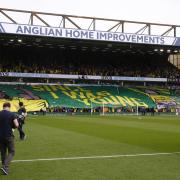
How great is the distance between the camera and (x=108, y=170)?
1203 centimetres

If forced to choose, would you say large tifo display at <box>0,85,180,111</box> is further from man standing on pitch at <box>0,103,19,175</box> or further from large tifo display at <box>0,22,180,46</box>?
man standing on pitch at <box>0,103,19,175</box>

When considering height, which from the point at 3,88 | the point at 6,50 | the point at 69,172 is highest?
the point at 6,50

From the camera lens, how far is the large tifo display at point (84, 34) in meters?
52.8

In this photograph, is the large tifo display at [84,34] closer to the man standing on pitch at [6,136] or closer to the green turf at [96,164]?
the green turf at [96,164]

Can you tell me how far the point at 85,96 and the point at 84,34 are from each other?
12.8 m

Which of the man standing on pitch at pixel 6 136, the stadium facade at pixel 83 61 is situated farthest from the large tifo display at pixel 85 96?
the man standing on pitch at pixel 6 136

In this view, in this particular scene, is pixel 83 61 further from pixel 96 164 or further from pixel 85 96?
pixel 96 164

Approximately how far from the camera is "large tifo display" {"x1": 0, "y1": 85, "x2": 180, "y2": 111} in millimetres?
60906

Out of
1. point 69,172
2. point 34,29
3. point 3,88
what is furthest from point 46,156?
point 3,88

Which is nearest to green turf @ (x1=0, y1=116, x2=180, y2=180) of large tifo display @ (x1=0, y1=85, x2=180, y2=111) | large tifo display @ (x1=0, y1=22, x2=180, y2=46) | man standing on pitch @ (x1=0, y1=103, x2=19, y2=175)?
man standing on pitch @ (x1=0, y1=103, x2=19, y2=175)

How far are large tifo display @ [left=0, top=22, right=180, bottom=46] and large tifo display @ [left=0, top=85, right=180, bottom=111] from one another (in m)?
10.9

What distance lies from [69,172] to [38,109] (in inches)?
1892

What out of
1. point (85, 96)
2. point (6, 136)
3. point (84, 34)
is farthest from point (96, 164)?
point (85, 96)

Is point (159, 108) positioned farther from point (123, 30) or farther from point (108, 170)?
point (108, 170)
